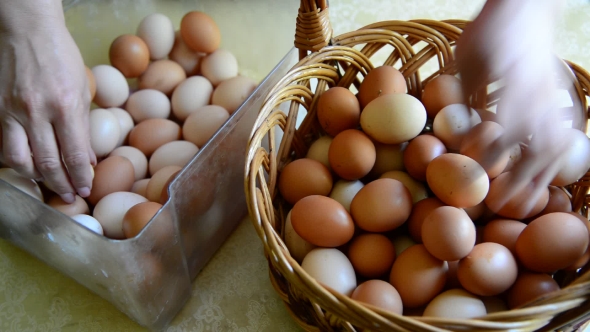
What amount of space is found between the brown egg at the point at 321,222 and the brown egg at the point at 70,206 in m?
0.33

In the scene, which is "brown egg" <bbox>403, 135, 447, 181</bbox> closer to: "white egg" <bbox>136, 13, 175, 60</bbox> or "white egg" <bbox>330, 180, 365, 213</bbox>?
"white egg" <bbox>330, 180, 365, 213</bbox>

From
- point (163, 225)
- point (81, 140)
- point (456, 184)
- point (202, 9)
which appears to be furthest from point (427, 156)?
point (202, 9)

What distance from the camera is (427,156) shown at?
0.69m

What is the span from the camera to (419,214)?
66cm

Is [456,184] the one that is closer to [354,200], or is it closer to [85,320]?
[354,200]

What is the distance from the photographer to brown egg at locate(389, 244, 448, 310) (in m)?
0.59

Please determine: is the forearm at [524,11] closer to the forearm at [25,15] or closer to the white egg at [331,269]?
the white egg at [331,269]

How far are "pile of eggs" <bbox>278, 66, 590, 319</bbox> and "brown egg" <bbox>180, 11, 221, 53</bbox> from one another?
327 mm

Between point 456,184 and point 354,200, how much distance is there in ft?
0.45

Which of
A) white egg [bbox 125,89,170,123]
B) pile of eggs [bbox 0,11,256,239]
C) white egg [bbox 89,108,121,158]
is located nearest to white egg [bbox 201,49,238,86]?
pile of eggs [bbox 0,11,256,239]

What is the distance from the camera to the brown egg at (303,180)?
0.70 metres

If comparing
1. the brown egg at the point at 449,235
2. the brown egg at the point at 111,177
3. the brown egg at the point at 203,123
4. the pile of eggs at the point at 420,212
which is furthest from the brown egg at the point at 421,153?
the brown egg at the point at 111,177

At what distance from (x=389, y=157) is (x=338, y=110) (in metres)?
0.11

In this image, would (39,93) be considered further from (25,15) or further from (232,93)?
(232,93)
